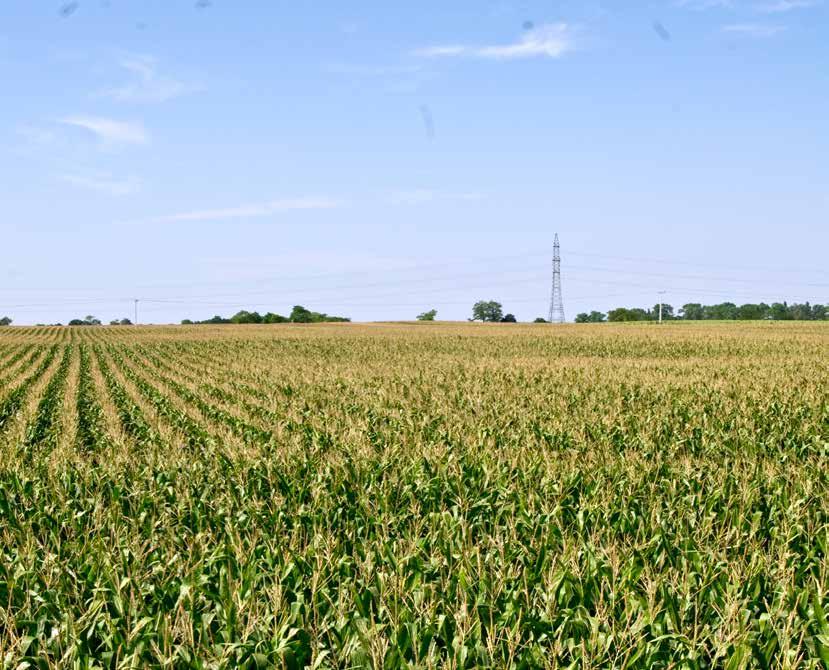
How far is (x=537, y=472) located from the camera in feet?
32.9

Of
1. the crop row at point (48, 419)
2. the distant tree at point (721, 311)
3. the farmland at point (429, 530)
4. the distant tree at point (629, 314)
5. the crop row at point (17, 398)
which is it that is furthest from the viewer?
the distant tree at point (721, 311)

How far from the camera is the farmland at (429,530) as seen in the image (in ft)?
14.6

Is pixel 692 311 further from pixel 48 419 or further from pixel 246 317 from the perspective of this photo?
pixel 48 419

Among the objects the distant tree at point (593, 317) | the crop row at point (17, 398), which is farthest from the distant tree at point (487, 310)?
the crop row at point (17, 398)

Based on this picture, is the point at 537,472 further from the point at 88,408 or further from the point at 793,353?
the point at 793,353

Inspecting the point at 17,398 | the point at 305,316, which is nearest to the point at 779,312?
the point at 305,316

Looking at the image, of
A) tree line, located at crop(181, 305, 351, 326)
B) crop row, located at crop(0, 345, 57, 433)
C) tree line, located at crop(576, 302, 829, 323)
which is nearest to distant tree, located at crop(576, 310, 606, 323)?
tree line, located at crop(576, 302, 829, 323)

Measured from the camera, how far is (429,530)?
7.43 meters

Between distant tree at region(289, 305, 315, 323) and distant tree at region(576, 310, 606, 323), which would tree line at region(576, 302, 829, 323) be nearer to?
distant tree at region(576, 310, 606, 323)

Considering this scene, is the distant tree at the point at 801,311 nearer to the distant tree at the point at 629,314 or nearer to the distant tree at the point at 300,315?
the distant tree at the point at 629,314

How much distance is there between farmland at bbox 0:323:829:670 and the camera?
4449 mm

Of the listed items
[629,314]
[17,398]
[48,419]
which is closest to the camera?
[48,419]

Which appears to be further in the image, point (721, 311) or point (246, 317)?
point (721, 311)

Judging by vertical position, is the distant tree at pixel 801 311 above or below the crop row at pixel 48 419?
above
